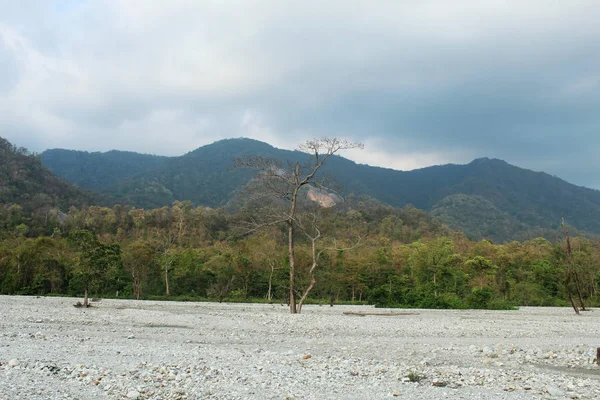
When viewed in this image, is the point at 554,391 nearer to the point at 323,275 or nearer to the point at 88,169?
the point at 323,275

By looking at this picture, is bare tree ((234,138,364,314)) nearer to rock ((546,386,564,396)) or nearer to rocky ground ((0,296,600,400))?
rocky ground ((0,296,600,400))

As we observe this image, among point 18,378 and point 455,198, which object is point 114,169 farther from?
point 18,378

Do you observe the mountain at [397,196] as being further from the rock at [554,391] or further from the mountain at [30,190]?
the rock at [554,391]

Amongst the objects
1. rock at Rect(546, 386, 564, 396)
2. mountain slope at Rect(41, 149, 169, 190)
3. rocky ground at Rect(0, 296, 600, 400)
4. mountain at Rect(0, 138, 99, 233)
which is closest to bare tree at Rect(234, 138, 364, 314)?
rocky ground at Rect(0, 296, 600, 400)

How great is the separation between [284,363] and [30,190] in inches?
3639

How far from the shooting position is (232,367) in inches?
335

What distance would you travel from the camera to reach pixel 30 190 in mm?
86688

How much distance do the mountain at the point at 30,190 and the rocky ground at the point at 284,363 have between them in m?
66.1

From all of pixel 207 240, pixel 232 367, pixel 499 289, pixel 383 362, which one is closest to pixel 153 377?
pixel 232 367

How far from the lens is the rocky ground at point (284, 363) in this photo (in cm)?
690

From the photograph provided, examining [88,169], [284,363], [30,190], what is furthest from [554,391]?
[88,169]

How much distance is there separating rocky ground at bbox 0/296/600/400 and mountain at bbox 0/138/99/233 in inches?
2604

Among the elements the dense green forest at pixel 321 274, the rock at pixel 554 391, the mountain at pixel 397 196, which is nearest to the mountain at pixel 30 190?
the dense green forest at pixel 321 274

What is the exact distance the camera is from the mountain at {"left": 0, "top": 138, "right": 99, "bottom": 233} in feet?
248
